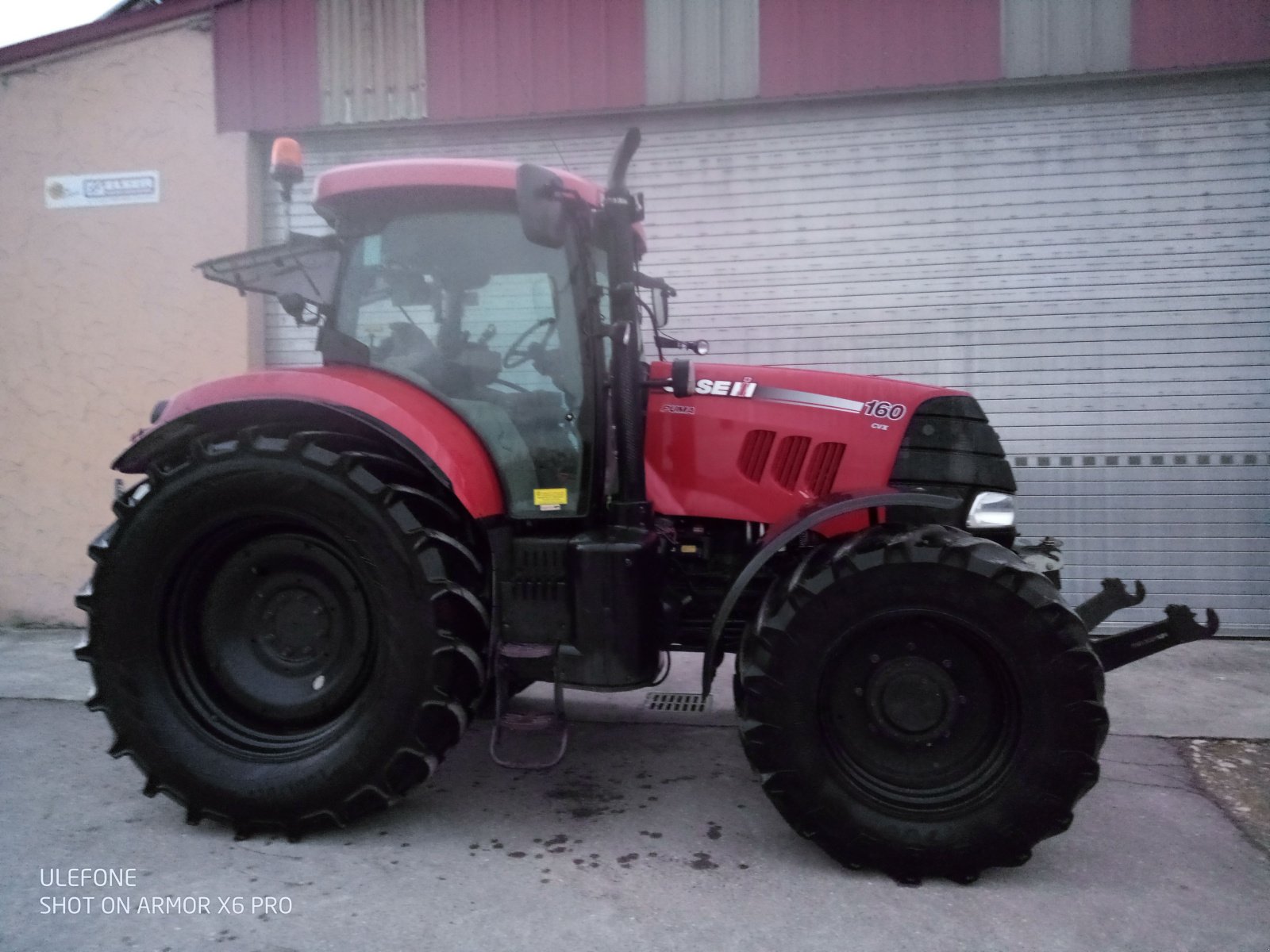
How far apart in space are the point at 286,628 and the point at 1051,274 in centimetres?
542

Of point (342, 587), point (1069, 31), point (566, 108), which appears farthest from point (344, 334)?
point (1069, 31)

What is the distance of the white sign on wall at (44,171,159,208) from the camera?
649 cm

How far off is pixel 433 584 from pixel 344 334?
1.12m

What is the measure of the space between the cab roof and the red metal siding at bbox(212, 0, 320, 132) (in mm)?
3919

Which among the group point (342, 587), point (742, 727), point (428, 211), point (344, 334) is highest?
point (428, 211)

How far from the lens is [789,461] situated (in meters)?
3.29

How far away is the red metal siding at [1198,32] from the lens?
563 cm

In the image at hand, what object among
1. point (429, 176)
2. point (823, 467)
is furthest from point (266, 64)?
point (823, 467)

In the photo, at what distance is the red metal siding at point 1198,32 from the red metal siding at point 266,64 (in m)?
5.79

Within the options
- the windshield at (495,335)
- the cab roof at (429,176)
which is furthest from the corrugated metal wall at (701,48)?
the windshield at (495,335)

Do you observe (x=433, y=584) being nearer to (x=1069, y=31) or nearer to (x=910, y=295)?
(x=910, y=295)

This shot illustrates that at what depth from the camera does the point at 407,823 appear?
312 centimetres

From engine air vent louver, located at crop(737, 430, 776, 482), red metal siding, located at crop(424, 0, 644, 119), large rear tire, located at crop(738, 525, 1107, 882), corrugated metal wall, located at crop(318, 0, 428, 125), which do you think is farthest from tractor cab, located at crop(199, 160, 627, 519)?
corrugated metal wall, located at crop(318, 0, 428, 125)

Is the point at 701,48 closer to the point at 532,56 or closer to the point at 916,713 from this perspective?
the point at 532,56
